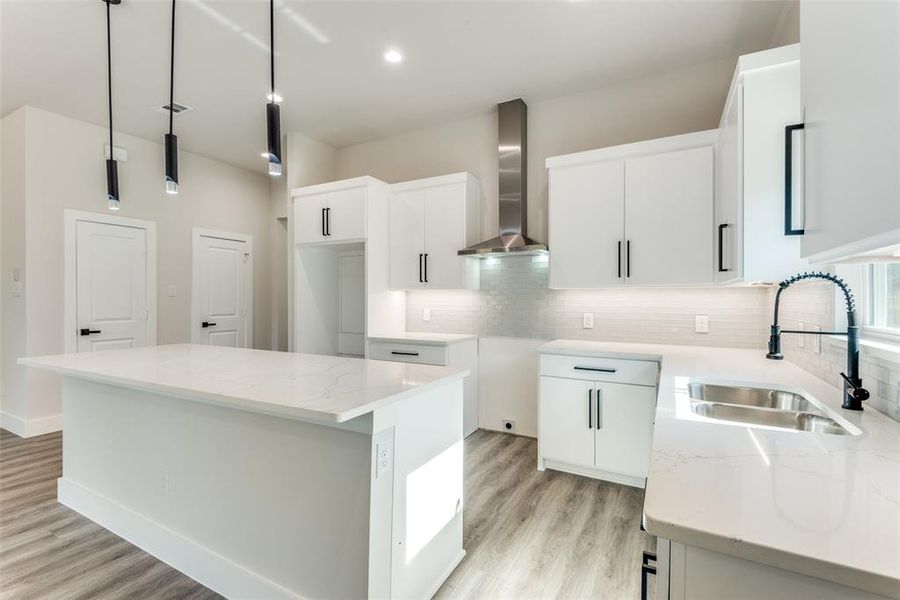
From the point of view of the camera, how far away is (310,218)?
3994 mm

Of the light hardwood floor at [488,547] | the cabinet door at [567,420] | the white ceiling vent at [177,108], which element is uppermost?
the white ceiling vent at [177,108]

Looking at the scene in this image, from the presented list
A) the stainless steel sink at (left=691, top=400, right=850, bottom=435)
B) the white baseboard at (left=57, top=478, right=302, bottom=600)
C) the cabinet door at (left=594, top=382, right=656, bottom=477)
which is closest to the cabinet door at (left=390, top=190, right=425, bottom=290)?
Answer: the cabinet door at (left=594, top=382, right=656, bottom=477)

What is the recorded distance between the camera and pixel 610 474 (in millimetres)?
2762

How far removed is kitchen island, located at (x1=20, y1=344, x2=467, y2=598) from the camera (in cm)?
145

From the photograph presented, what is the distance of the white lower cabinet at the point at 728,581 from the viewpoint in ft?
1.95

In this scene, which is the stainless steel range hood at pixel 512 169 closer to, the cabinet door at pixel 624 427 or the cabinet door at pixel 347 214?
the cabinet door at pixel 347 214

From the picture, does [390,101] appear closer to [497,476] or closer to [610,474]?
[497,476]

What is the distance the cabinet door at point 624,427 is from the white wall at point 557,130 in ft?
5.00

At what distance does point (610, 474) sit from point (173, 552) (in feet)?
8.21

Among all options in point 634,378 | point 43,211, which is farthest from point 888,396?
point 43,211

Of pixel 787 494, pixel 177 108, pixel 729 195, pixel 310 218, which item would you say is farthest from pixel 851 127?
pixel 177 108

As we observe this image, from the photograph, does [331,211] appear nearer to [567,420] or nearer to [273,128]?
[273,128]

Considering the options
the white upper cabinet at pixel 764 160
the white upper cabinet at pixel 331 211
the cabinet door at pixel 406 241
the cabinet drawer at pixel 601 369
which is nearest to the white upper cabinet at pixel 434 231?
the cabinet door at pixel 406 241

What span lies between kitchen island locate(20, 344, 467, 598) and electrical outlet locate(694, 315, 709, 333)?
2071 mm
